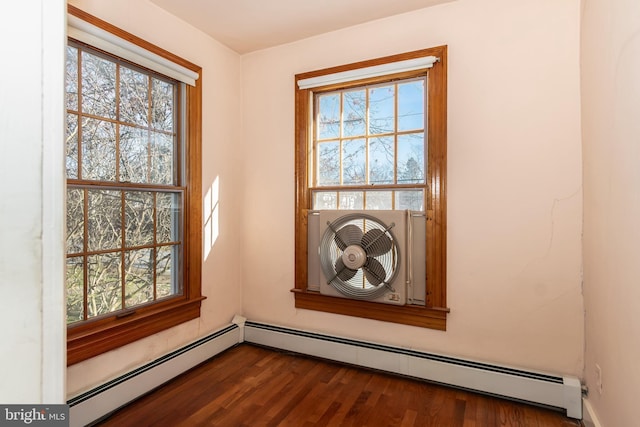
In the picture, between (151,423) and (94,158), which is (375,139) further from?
(151,423)

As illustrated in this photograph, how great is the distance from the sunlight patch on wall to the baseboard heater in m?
0.80

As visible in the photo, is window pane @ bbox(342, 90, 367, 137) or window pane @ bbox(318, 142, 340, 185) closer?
window pane @ bbox(342, 90, 367, 137)

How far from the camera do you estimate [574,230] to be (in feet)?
6.52

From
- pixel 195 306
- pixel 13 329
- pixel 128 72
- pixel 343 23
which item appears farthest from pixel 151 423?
pixel 343 23

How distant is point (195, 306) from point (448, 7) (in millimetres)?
2770

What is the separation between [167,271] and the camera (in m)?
2.44

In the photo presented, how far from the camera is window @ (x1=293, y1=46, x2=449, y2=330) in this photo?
7.52ft

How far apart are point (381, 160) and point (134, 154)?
5.55 feet

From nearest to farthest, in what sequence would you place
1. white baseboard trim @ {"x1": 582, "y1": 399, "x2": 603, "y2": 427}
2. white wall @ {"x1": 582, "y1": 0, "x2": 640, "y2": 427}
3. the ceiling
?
white wall @ {"x1": 582, "y1": 0, "x2": 640, "y2": 427}
white baseboard trim @ {"x1": 582, "y1": 399, "x2": 603, "y2": 427}
the ceiling

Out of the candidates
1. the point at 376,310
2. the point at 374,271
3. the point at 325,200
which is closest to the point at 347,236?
the point at 374,271

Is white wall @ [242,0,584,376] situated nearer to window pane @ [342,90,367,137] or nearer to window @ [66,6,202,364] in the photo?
window pane @ [342,90,367,137]

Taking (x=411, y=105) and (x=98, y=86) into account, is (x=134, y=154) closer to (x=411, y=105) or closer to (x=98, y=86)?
(x=98, y=86)

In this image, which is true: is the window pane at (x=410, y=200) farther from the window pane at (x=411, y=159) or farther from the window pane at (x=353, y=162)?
the window pane at (x=353, y=162)

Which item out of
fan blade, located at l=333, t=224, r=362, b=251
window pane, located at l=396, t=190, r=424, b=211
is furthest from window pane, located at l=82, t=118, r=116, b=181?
window pane, located at l=396, t=190, r=424, b=211
